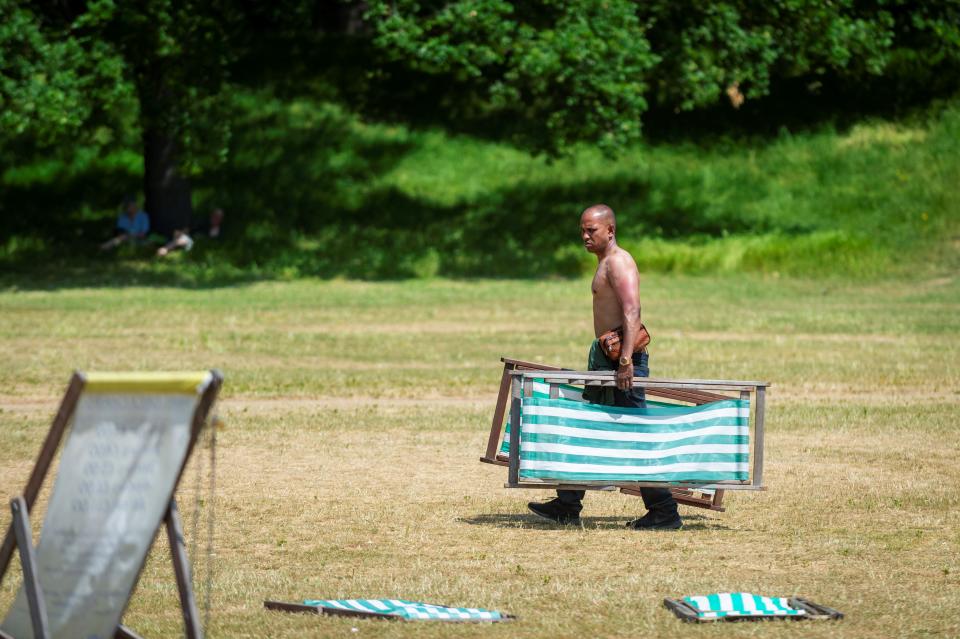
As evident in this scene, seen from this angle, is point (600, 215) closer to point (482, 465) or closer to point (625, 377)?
point (625, 377)

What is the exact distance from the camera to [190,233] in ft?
97.0

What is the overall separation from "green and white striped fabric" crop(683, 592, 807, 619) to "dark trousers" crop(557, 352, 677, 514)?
1.89 meters

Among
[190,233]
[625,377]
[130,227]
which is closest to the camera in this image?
[625,377]

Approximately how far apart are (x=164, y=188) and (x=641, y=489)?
22.1 m

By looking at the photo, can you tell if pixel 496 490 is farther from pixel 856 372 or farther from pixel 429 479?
pixel 856 372

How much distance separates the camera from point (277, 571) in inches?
291

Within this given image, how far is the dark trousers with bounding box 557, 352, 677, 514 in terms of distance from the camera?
337 inches

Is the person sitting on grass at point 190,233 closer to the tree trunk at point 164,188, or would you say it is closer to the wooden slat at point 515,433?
the tree trunk at point 164,188

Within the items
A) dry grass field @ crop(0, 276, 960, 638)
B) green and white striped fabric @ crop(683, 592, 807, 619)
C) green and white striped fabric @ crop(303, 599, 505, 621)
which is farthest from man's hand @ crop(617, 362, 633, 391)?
green and white striped fabric @ crop(303, 599, 505, 621)

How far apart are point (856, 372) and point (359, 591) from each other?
10232 mm

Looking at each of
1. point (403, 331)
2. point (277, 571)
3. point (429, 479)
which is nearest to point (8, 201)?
point (403, 331)

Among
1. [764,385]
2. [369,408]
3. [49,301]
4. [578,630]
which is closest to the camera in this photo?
[578,630]

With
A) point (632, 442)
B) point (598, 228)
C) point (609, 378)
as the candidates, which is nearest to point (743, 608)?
point (632, 442)

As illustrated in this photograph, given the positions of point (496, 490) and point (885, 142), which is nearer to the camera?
point (496, 490)
